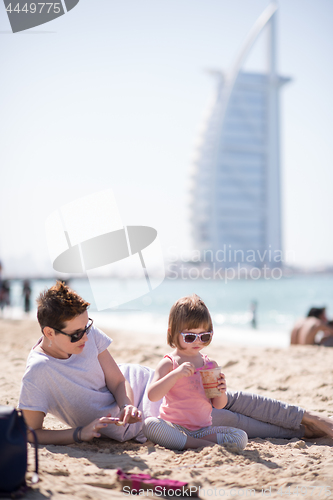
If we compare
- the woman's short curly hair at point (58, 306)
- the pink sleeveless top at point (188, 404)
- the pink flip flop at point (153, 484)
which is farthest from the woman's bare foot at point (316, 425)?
the woman's short curly hair at point (58, 306)

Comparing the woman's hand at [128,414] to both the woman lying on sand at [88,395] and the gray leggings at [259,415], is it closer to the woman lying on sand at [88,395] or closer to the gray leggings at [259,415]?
the woman lying on sand at [88,395]

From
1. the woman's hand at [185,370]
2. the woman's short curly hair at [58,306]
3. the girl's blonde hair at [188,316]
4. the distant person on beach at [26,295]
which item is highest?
the woman's short curly hair at [58,306]

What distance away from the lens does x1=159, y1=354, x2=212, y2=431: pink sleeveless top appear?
217 cm

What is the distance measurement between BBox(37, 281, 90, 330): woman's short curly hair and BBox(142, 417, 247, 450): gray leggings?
0.68m

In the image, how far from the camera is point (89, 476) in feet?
5.83

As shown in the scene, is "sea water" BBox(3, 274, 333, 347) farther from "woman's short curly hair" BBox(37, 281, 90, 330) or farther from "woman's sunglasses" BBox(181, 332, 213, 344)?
"woman's sunglasses" BBox(181, 332, 213, 344)

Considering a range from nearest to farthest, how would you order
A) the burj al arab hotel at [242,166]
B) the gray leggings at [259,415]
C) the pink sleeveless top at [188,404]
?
the pink sleeveless top at [188,404], the gray leggings at [259,415], the burj al arab hotel at [242,166]

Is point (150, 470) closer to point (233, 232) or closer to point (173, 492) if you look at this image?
point (173, 492)

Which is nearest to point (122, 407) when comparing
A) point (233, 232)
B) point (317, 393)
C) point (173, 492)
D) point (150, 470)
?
point (150, 470)

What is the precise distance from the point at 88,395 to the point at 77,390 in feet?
0.23

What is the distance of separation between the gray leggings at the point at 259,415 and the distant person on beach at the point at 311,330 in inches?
173

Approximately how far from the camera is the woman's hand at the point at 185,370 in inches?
79.4

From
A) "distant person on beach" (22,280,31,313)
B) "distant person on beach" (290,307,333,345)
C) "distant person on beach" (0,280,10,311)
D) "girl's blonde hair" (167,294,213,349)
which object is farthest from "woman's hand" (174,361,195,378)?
"distant person on beach" (22,280,31,313)

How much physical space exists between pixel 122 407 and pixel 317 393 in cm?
197
